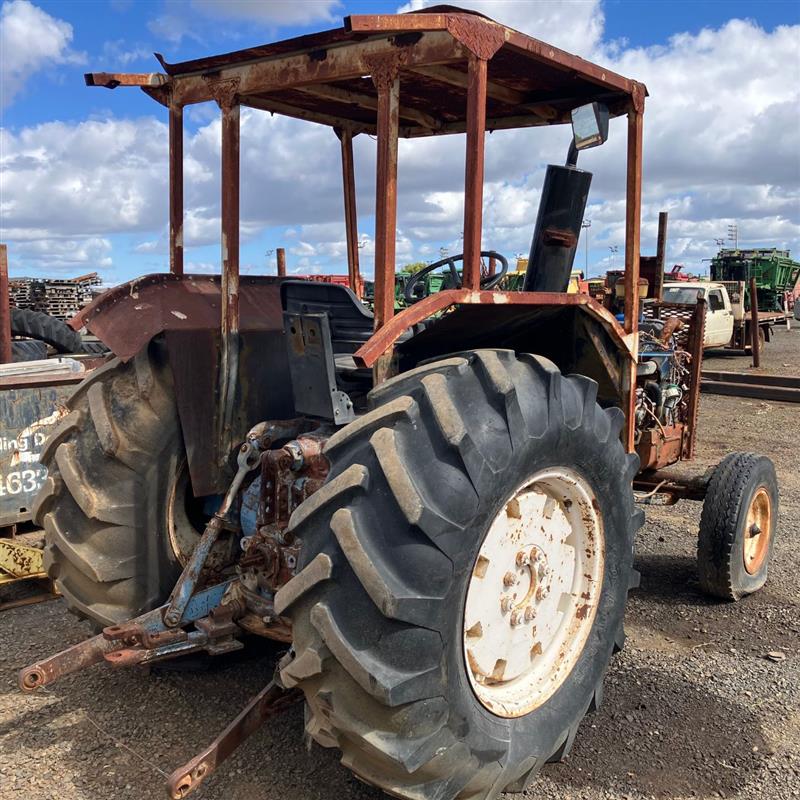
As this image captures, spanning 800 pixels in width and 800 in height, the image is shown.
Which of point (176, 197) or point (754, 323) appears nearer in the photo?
point (176, 197)

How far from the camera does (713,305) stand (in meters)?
18.7

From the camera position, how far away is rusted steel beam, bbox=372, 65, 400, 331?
2703mm

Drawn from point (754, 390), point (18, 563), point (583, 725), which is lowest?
point (583, 725)

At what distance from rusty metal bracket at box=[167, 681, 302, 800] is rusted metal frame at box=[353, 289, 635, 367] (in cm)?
115

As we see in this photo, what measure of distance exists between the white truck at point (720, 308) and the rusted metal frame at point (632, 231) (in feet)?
48.0

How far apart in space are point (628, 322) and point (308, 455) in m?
1.64

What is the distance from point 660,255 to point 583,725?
255 centimetres

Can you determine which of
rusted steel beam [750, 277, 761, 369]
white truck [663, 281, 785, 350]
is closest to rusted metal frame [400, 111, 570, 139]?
rusted steel beam [750, 277, 761, 369]

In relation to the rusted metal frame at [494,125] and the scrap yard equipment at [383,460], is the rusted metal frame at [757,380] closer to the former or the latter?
the rusted metal frame at [494,125]

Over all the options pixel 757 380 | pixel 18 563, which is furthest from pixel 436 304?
pixel 757 380

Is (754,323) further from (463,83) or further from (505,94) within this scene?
(463,83)

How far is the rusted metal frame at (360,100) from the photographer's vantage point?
11.7ft

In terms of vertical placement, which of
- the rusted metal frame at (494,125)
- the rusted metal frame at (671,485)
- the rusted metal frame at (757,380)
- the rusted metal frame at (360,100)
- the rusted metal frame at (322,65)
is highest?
the rusted metal frame at (360,100)

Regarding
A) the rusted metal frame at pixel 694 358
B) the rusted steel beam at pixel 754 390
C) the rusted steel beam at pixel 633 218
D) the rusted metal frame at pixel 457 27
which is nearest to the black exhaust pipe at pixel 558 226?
the rusted steel beam at pixel 633 218
